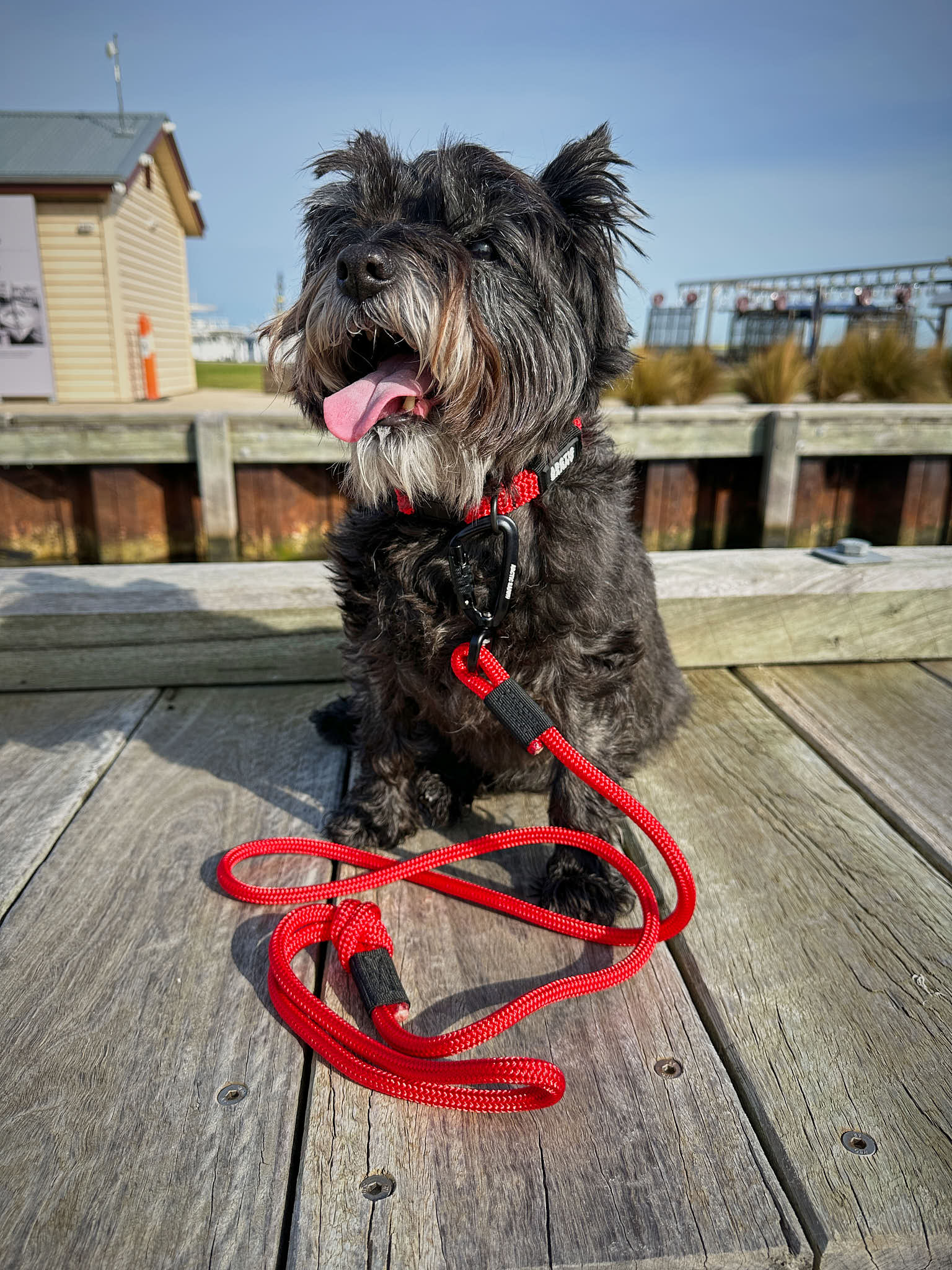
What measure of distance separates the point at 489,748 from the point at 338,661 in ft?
3.90

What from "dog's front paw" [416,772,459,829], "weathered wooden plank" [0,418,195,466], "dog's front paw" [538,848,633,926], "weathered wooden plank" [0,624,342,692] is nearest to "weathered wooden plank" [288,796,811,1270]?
"dog's front paw" [538,848,633,926]

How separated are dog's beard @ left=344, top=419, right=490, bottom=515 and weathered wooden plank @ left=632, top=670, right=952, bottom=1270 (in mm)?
1100

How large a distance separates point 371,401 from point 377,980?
1166 mm

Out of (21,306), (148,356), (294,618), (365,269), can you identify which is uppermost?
(21,306)

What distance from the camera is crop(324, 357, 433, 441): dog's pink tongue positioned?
1726mm

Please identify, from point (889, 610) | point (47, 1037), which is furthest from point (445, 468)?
point (889, 610)

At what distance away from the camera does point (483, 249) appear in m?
1.70

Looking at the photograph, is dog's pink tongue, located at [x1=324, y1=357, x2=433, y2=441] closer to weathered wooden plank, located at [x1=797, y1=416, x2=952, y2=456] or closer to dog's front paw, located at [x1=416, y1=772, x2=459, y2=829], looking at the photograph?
dog's front paw, located at [x1=416, y1=772, x2=459, y2=829]

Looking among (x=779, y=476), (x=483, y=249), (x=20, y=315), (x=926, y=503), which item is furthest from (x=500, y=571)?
(x=20, y=315)

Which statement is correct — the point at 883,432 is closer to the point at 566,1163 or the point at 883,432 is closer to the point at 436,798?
the point at 436,798

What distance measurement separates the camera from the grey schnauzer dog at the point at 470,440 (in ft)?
5.48

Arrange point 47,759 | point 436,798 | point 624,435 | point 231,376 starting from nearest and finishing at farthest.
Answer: point 436,798
point 47,759
point 624,435
point 231,376

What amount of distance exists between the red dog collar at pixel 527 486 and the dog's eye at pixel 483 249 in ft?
1.31

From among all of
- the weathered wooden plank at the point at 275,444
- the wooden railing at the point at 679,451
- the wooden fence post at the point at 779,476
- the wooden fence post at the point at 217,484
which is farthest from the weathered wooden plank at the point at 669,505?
the wooden fence post at the point at 217,484
